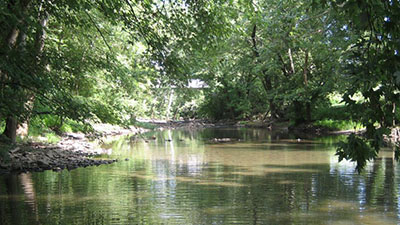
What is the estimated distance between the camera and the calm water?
6457 mm

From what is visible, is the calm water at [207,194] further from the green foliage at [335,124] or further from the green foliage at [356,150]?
the green foliage at [335,124]

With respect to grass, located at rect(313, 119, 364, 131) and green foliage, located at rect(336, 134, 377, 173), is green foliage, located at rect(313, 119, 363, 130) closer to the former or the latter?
grass, located at rect(313, 119, 364, 131)

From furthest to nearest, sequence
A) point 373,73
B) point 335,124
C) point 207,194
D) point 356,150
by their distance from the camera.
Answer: point 335,124
point 207,194
point 356,150
point 373,73

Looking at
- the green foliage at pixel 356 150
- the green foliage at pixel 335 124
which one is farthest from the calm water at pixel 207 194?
the green foliage at pixel 335 124

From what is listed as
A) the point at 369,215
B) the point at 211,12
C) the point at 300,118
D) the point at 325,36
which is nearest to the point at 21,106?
the point at 211,12

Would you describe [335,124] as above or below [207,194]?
above

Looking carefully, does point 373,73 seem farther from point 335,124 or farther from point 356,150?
point 335,124

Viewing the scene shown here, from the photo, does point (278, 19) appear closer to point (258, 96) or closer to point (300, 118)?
point (300, 118)

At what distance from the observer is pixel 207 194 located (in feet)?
27.0

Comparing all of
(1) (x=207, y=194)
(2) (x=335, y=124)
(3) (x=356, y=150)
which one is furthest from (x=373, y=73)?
(2) (x=335, y=124)

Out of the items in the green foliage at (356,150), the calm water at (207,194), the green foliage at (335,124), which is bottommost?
the calm water at (207,194)

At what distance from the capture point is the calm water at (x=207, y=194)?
6457mm

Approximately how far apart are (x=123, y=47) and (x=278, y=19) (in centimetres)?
709

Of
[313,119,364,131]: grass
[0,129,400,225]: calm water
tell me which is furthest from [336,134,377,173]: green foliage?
[313,119,364,131]: grass
